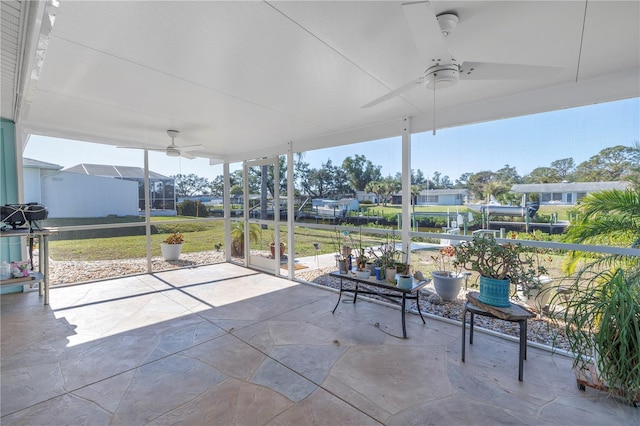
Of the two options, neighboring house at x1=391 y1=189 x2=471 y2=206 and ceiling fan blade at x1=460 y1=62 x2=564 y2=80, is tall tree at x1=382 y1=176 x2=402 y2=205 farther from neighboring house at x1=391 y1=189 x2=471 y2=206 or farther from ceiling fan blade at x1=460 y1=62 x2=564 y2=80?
ceiling fan blade at x1=460 y1=62 x2=564 y2=80

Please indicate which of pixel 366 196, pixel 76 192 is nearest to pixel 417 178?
pixel 366 196

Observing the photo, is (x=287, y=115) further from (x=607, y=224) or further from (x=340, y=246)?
(x=607, y=224)

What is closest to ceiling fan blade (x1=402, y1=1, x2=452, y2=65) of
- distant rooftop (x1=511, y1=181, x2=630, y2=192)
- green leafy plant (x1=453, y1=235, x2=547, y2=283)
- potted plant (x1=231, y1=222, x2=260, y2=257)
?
green leafy plant (x1=453, y1=235, x2=547, y2=283)

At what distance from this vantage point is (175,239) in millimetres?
5910

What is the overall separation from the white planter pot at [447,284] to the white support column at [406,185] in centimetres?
43

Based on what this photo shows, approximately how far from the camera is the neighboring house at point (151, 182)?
4.91m

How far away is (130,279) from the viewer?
4.92 metres

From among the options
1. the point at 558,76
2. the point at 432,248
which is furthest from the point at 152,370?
the point at 558,76

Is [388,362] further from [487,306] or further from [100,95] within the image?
[100,95]

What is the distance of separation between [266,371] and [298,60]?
2473 millimetres

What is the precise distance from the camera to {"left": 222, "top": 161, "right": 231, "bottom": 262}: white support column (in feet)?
21.2

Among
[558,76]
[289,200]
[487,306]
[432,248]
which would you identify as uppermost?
[558,76]

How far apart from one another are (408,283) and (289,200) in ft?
9.00

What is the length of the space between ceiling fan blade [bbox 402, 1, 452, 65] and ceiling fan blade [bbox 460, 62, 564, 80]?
17 cm
